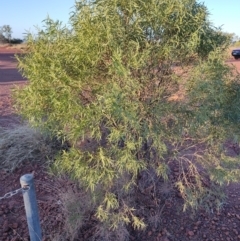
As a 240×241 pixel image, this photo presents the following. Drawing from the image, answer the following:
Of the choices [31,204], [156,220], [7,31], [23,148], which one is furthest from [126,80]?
[7,31]

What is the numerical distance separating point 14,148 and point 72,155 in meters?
2.24

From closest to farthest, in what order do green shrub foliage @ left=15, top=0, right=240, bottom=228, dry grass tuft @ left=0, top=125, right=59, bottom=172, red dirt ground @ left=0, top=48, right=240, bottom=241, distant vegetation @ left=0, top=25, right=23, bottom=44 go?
green shrub foliage @ left=15, top=0, right=240, bottom=228, red dirt ground @ left=0, top=48, right=240, bottom=241, dry grass tuft @ left=0, top=125, right=59, bottom=172, distant vegetation @ left=0, top=25, right=23, bottom=44

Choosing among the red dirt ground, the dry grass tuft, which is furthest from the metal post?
the dry grass tuft

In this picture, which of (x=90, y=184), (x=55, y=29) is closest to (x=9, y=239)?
(x=90, y=184)

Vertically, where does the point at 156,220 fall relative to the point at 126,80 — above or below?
below

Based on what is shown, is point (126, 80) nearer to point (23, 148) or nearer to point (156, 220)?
point (156, 220)

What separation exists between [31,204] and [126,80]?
3.43 feet

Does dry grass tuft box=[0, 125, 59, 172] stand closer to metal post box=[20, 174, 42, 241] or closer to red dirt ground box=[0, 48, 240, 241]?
red dirt ground box=[0, 48, 240, 241]

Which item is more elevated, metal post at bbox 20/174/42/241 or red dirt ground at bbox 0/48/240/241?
metal post at bbox 20/174/42/241

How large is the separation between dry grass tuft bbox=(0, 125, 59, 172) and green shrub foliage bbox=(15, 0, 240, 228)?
1809 millimetres

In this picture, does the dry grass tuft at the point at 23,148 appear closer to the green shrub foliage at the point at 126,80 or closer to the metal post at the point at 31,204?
the green shrub foliage at the point at 126,80

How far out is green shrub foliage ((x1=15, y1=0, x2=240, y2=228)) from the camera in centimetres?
214

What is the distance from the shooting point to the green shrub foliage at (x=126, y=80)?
7.04 ft

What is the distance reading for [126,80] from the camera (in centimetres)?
212
